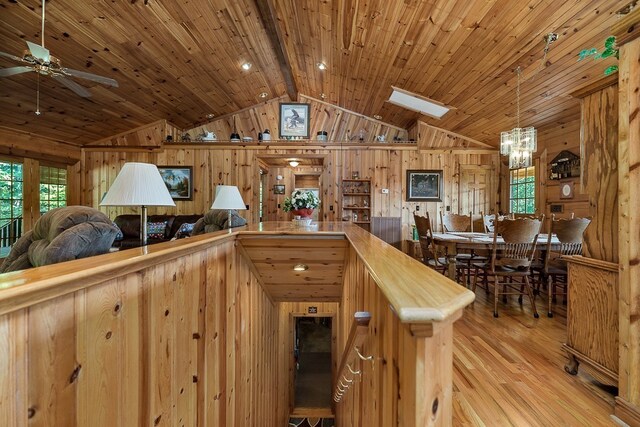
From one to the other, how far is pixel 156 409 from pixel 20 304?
0.79 metres

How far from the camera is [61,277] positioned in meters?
0.68

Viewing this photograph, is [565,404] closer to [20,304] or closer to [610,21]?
[20,304]

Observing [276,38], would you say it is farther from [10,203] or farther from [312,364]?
[312,364]

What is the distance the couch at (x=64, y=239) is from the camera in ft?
4.16

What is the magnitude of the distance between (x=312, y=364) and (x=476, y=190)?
5004 mm

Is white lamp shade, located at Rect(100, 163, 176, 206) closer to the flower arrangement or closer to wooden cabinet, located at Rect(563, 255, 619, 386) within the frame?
the flower arrangement

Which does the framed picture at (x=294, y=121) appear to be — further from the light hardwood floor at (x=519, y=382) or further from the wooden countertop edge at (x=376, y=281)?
the wooden countertop edge at (x=376, y=281)

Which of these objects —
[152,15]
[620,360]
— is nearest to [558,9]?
[620,360]

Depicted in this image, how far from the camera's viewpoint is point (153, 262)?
1.09 m

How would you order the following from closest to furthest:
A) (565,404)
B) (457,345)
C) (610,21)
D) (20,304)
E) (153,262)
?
(20,304) → (153,262) → (565,404) → (457,345) → (610,21)

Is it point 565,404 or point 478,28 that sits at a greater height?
point 478,28

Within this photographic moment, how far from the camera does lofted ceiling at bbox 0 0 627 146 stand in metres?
2.83

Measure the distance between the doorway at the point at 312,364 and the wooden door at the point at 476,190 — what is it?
375 centimetres

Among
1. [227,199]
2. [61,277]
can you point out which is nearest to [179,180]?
[227,199]
